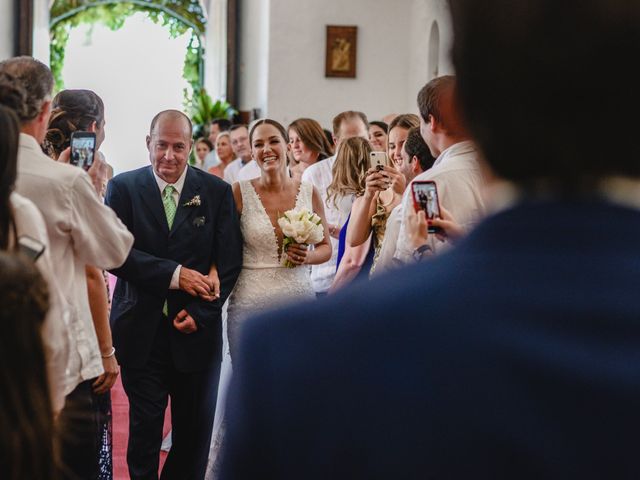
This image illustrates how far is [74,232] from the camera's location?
3.27 meters

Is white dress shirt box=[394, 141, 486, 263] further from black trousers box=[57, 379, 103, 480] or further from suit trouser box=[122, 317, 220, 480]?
suit trouser box=[122, 317, 220, 480]

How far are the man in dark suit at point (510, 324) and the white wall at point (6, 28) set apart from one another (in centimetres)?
1813

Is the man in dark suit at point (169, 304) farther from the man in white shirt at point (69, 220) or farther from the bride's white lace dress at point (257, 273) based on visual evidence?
the man in white shirt at point (69, 220)

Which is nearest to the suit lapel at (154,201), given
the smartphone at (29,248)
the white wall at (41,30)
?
the smartphone at (29,248)

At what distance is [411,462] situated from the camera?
0.95 m

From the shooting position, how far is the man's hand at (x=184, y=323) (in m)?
4.95

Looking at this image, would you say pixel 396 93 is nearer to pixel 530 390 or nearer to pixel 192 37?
pixel 192 37

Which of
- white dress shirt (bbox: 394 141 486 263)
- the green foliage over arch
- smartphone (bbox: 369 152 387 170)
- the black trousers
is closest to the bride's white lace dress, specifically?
smartphone (bbox: 369 152 387 170)

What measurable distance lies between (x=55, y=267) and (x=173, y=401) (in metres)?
1.97

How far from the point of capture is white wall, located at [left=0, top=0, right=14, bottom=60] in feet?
60.2

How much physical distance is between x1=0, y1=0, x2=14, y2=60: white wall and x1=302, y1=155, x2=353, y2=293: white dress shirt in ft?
39.5

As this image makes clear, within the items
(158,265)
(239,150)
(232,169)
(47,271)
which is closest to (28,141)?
(47,271)

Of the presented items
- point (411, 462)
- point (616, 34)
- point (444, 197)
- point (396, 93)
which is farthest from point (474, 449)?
point (396, 93)

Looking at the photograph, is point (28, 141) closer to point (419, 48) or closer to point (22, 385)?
point (22, 385)
